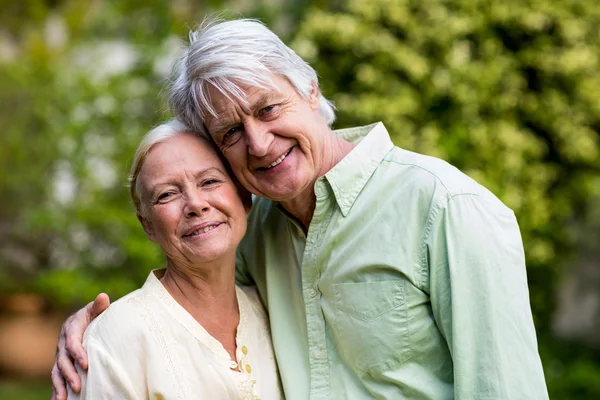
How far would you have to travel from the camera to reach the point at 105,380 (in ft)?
6.92

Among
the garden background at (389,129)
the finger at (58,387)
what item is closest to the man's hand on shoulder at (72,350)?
the finger at (58,387)

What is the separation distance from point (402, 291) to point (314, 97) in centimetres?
66

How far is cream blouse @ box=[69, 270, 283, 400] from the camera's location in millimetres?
2131

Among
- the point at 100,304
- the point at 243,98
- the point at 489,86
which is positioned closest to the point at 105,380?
the point at 100,304

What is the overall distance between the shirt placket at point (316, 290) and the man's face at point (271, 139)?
0.27 ft

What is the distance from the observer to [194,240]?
2264mm

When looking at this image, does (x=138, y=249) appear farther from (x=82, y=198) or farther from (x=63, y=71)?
(x=63, y=71)

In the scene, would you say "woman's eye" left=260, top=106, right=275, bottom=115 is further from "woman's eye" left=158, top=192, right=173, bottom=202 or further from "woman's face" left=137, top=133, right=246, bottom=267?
"woman's eye" left=158, top=192, right=173, bottom=202

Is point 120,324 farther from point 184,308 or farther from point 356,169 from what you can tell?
point 356,169

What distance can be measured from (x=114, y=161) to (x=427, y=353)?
4.48m

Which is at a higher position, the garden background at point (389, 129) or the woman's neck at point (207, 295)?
the garden background at point (389, 129)

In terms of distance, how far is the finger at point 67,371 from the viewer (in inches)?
84.7

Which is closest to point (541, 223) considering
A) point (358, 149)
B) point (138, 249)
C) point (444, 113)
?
point (444, 113)

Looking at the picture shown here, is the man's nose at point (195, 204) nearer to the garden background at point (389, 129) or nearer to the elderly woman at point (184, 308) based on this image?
the elderly woman at point (184, 308)
